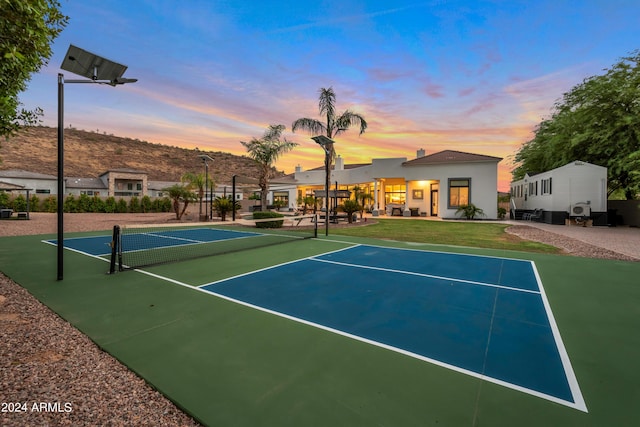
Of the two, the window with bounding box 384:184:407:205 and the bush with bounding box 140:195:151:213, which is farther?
the bush with bounding box 140:195:151:213

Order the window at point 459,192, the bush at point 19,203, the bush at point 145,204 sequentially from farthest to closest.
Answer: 1. the bush at point 145,204
2. the bush at point 19,203
3. the window at point 459,192

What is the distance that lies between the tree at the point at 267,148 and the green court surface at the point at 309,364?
18.6m

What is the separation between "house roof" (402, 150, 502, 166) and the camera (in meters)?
23.8

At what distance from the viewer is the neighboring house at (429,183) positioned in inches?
944

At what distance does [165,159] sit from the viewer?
74125mm

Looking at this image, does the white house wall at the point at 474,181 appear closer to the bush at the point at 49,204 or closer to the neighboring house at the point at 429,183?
the neighboring house at the point at 429,183

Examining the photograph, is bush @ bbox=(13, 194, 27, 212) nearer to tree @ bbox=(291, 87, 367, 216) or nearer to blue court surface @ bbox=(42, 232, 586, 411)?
tree @ bbox=(291, 87, 367, 216)

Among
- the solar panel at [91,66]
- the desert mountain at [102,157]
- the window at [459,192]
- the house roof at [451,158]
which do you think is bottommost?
the window at [459,192]

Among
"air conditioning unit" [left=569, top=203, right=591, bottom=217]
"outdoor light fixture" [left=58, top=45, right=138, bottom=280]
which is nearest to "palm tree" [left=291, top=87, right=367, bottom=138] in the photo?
"air conditioning unit" [left=569, top=203, right=591, bottom=217]

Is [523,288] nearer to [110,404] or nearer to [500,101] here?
[110,404]

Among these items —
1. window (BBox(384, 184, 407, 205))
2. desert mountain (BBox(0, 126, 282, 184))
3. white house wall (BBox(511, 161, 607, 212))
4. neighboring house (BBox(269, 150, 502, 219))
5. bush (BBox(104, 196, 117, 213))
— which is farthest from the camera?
desert mountain (BBox(0, 126, 282, 184))

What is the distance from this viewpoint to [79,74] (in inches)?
225

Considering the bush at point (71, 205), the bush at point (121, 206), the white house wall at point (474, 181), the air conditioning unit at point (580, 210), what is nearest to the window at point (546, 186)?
the air conditioning unit at point (580, 210)

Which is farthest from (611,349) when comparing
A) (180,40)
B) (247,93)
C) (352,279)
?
(247,93)
